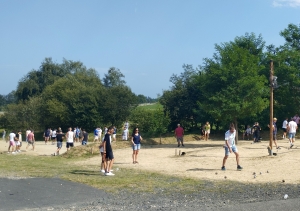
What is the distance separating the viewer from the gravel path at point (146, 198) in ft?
32.8

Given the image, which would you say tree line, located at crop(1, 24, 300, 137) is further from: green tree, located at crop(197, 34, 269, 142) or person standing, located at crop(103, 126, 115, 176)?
person standing, located at crop(103, 126, 115, 176)

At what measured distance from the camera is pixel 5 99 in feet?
569

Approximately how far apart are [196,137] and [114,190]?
25788 mm

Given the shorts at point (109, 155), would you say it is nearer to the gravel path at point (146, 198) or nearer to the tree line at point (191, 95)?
the gravel path at point (146, 198)

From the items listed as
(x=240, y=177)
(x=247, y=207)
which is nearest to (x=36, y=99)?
(x=240, y=177)

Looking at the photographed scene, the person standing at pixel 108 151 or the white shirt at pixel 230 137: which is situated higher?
the white shirt at pixel 230 137

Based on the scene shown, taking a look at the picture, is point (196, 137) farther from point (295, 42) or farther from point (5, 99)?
point (5, 99)

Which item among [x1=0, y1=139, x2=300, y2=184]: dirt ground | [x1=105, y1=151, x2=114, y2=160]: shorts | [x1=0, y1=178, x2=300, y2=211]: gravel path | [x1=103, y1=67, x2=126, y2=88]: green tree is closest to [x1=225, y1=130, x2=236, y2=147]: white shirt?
[x1=0, y1=139, x2=300, y2=184]: dirt ground

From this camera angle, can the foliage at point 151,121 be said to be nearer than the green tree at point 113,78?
Yes

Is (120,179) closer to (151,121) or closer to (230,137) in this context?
(230,137)

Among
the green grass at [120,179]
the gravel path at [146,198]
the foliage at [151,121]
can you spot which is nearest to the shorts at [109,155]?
the green grass at [120,179]

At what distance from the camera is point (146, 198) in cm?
1134

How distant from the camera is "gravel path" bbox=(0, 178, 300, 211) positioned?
10008 mm

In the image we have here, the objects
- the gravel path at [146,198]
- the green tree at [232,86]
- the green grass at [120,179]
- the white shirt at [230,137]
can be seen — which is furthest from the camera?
the green tree at [232,86]
